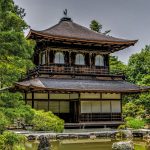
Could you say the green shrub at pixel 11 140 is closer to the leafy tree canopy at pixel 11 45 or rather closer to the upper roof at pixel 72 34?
the leafy tree canopy at pixel 11 45

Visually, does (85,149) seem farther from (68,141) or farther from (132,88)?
(132,88)

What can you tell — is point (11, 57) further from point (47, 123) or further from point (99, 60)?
point (99, 60)

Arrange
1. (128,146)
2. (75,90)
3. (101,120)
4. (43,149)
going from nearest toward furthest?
(43,149), (128,146), (75,90), (101,120)

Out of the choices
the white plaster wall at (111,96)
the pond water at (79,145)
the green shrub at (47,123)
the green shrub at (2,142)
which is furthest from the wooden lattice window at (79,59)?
the green shrub at (2,142)

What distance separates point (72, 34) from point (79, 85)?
5.28m

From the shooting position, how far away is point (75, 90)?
25656 mm

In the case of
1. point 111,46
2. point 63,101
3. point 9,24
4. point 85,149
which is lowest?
point 85,149

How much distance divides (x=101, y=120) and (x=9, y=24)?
1714 centimetres

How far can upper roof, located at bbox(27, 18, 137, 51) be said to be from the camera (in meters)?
27.7

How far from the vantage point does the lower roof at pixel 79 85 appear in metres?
25.0

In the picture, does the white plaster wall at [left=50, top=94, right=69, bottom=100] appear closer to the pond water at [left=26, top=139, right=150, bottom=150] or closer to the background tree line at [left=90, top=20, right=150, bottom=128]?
the background tree line at [left=90, top=20, right=150, bottom=128]

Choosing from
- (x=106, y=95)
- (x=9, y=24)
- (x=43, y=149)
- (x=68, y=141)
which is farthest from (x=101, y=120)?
(x=9, y=24)

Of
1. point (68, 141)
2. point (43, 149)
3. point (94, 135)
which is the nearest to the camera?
point (43, 149)

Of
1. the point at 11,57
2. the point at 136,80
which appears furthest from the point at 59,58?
the point at 11,57
